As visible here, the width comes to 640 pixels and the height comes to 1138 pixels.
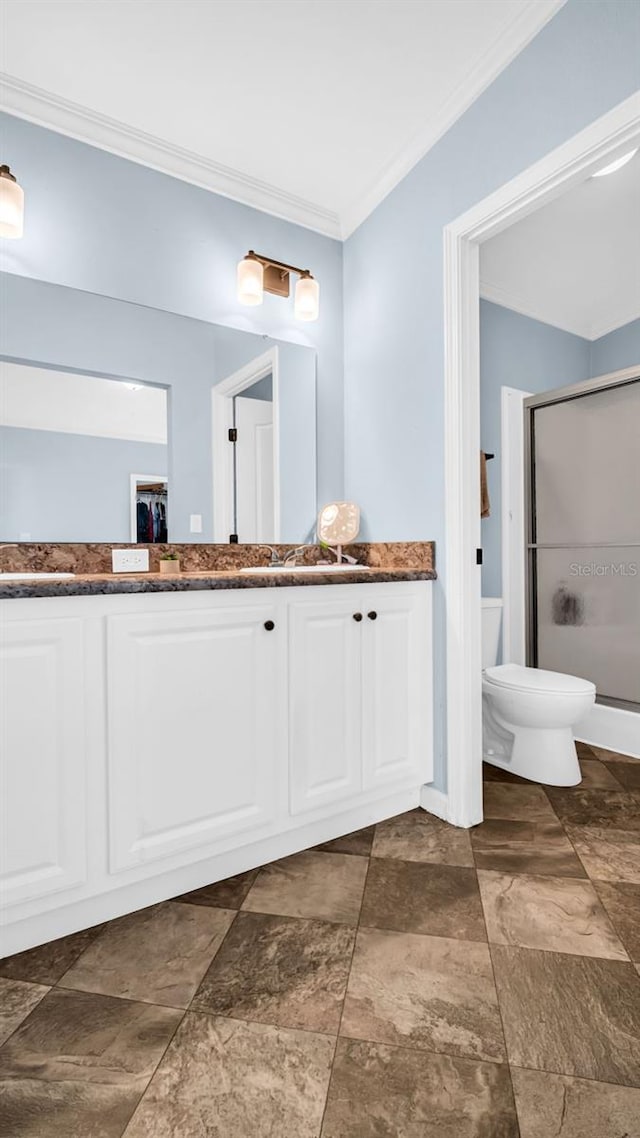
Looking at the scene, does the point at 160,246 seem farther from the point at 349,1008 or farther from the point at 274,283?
the point at 349,1008

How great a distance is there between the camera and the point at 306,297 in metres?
2.28

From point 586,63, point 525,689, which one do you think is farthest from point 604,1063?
point 586,63

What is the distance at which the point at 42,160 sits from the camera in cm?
180

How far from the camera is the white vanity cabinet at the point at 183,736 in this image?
4.03 feet

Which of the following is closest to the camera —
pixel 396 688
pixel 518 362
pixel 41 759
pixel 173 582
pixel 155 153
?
pixel 41 759

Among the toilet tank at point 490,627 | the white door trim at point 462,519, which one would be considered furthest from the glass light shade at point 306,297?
the toilet tank at point 490,627

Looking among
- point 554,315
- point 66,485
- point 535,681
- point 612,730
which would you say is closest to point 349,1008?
point 535,681

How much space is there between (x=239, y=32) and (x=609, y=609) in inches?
105

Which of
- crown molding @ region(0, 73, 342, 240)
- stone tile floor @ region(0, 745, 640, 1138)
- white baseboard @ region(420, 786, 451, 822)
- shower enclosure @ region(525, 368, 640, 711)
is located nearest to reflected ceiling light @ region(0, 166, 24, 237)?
crown molding @ region(0, 73, 342, 240)

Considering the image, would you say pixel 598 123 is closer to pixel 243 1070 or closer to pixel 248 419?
pixel 248 419

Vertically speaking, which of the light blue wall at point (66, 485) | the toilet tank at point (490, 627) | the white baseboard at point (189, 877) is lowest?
the white baseboard at point (189, 877)

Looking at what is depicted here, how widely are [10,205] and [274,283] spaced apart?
981 millimetres

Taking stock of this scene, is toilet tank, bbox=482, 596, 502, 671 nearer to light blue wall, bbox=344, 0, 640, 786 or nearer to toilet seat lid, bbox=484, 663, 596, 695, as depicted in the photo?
toilet seat lid, bbox=484, 663, 596, 695

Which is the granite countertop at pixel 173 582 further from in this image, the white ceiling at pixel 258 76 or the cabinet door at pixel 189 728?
the white ceiling at pixel 258 76
